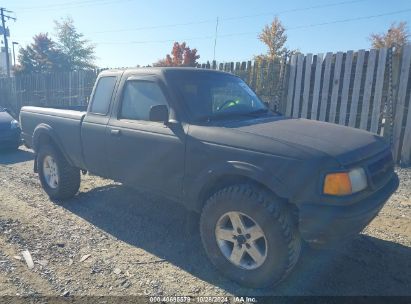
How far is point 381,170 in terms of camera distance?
122 inches

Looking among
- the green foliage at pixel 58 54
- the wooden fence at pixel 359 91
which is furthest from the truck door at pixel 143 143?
the green foliage at pixel 58 54

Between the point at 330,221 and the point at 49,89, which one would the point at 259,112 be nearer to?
the point at 330,221

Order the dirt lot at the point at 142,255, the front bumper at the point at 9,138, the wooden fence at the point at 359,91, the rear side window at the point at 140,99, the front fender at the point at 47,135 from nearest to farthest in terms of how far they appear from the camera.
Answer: the dirt lot at the point at 142,255 < the rear side window at the point at 140,99 < the front fender at the point at 47,135 < the wooden fence at the point at 359,91 < the front bumper at the point at 9,138

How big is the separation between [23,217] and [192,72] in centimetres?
311

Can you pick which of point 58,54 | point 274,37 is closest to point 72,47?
point 58,54

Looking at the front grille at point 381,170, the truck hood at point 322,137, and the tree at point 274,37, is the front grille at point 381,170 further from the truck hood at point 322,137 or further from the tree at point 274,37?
the tree at point 274,37

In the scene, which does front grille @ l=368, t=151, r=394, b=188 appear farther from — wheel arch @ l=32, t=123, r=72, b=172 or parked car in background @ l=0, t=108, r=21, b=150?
parked car in background @ l=0, t=108, r=21, b=150

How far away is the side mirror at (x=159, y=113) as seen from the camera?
333 cm

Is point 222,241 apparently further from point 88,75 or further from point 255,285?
point 88,75

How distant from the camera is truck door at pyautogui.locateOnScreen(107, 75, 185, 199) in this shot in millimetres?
3441

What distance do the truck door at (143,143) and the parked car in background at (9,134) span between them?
20.7 feet

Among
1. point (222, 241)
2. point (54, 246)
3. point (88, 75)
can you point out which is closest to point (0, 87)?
point (88, 75)

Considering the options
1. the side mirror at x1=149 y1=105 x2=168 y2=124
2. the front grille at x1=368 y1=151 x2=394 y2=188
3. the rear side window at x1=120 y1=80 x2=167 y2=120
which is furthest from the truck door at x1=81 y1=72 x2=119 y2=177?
the front grille at x1=368 y1=151 x2=394 y2=188

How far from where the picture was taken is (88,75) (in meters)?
13.5
